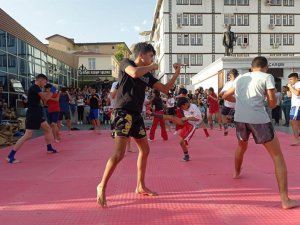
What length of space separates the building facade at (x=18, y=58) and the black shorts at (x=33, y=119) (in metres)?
10.8

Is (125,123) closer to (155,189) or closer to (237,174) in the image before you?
(155,189)

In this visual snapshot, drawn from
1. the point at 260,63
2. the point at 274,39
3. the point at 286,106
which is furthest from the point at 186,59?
the point at 260,63

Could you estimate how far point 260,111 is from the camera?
4.84 meters

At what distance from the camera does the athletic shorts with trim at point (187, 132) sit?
7637 mm

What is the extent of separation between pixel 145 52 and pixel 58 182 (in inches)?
101

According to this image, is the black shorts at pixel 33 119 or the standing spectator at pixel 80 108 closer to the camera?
the black shorts at pixel 33 119

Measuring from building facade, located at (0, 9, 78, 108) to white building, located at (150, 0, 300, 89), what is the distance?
2810cm

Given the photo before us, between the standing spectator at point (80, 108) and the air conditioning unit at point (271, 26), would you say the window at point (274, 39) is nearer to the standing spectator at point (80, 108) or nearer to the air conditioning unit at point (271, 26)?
the air conditioning unit at point (271, 26)

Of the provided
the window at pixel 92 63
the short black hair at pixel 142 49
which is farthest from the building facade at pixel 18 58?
the window at pixel 92 63

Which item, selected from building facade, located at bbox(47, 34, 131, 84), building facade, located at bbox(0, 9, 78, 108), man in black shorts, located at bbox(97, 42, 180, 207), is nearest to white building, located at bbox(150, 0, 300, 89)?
building facade, located at bbox(47, 34, 131, 84)

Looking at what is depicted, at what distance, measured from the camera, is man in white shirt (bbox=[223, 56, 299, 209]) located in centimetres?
456

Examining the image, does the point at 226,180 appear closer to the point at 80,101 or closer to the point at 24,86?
the point at 80,101

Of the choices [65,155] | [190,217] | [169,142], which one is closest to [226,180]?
[190,217]

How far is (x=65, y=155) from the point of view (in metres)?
9.00
